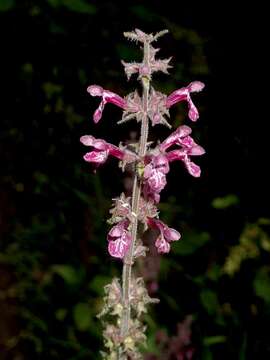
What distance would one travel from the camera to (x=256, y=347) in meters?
4.98

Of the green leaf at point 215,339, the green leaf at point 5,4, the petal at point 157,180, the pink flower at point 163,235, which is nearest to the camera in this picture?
the petal at point 157,180

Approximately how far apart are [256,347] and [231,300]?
20.2 inches

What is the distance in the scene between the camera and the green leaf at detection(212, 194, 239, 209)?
5.58 m

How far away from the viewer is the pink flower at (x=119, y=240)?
2.57 m

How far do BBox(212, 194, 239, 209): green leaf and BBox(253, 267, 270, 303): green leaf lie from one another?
0.64 meters

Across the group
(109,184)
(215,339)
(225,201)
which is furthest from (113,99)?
(109,184)

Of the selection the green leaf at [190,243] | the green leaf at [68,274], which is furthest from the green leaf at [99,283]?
the green leaf at [190,243]

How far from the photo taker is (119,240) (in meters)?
2.59

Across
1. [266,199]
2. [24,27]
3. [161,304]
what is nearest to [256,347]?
[161,304]

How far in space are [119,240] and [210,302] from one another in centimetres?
284

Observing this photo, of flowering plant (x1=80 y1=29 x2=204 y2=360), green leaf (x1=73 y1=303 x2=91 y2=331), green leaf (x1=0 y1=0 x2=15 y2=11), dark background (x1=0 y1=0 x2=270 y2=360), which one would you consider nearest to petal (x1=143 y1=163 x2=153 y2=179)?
flowering plant (x1=80 y1=29 x2=204 y2=360)

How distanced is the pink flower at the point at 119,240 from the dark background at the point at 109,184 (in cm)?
202

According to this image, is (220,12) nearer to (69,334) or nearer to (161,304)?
(161,304)

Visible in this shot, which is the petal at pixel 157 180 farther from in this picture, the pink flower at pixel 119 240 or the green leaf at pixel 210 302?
the green leaf at pixel 210 302
